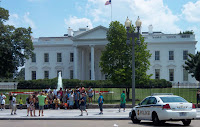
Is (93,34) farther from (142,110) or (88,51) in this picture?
(142,110)

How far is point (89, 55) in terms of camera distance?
75875 millimetres

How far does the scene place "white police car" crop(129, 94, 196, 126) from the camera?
14.2 meters

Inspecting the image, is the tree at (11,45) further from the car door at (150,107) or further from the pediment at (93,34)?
the car door at (150,107)

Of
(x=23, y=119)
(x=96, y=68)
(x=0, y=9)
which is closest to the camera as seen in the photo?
(x=23, y=119)

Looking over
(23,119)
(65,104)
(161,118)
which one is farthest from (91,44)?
(161,118)

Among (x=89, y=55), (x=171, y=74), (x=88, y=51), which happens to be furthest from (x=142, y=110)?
(x=88, y=51)

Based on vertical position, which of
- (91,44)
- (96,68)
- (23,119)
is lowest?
(23,119)

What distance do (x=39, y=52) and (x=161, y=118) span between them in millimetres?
62996

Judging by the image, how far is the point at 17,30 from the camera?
54312 mm

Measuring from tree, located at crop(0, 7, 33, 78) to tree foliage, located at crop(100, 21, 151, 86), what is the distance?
80.2ft

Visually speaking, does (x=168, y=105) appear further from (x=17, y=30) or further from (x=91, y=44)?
(x=91, y=44)

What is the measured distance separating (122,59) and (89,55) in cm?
4282

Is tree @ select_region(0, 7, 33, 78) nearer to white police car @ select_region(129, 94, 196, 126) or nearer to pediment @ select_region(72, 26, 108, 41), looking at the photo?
pediment @ select_region(72, 26, 108, 41)

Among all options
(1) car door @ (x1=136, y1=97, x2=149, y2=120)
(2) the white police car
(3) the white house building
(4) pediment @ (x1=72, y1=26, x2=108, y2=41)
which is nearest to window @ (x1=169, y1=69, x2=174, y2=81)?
(3) the white house building
